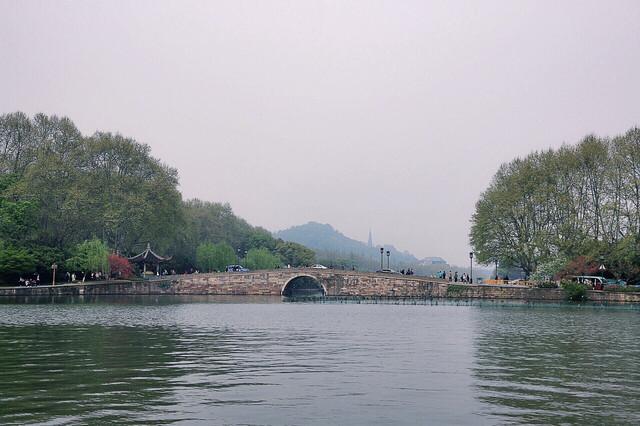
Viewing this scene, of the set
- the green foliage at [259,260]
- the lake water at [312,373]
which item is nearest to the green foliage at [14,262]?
the lake water at [312,373]

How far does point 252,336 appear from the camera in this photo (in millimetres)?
30719

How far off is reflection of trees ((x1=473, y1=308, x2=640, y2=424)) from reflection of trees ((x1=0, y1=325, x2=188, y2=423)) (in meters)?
8.05

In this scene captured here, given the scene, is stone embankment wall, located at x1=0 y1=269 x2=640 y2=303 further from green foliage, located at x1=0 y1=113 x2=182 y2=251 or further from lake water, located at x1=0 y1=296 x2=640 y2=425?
lake water, located at x1=0 y1=296 x2=640 y2=425

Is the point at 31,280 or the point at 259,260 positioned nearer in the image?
the point at 31,280

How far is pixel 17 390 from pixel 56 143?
62827 millimetres

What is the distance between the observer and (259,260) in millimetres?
113625

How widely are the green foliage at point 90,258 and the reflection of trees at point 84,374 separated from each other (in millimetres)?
40528

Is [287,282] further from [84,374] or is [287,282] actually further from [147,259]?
[84,374]

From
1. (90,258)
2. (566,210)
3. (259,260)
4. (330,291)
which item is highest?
(566,210)

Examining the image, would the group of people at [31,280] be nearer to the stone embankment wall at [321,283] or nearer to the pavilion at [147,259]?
the stone embankment wall at [321,283]

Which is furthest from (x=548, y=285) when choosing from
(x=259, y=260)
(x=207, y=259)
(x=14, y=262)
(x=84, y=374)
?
(x=259, y=260)

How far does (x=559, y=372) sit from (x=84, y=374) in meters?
13.7

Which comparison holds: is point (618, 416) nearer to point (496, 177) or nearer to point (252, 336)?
point (252, 336)

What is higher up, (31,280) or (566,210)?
(566,210)
